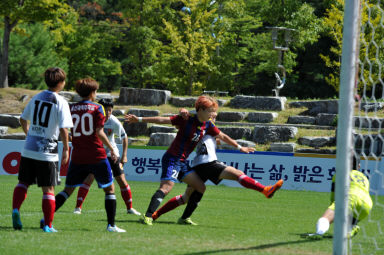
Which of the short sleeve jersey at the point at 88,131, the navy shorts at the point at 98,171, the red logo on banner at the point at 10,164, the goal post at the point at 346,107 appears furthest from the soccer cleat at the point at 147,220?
the red logo on banner at the point at 10,164

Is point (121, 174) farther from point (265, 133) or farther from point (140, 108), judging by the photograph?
point (140, 108)

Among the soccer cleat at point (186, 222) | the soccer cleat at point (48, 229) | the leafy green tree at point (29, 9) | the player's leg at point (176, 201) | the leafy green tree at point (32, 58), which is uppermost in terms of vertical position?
the leafy green tree at point (29, 9)

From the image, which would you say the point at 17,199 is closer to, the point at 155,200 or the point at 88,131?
the point at 88,131

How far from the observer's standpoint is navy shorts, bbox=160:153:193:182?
743 cm

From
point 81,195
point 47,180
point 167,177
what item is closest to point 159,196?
point 167,177

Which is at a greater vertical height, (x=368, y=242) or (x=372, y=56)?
(x=372, y=56)

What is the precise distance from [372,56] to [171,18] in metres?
14.6

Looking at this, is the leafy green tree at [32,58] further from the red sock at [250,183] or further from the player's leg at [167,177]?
the red sock at [250,183]

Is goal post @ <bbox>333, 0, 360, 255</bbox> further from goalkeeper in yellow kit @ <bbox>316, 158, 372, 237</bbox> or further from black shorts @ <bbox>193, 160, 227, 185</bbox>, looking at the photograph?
black shorts @ <bbox>193, 160, 227, 185</bbox>

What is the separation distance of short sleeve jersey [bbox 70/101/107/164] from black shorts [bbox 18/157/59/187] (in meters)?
0.41

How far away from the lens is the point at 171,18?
35469 millimetres

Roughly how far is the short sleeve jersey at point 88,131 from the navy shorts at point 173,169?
1.07 metres

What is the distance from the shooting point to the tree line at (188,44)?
1160 inches

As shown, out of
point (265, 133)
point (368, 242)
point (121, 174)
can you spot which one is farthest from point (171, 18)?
point (368, 242)
